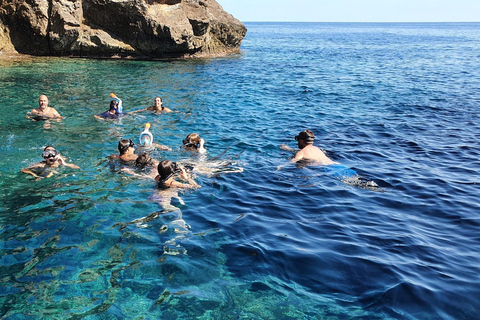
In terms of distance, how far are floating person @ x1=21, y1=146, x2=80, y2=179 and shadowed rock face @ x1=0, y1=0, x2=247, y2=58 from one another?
19989 mm

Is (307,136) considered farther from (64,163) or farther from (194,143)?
(64,163)

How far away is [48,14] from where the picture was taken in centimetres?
2556

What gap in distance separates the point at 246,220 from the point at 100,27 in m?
24.4

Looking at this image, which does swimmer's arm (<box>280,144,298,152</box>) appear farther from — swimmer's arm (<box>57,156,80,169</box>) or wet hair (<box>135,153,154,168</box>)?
swimmer's arm (<box>57,156,80,169</box>)

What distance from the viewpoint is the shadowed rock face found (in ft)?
83.4

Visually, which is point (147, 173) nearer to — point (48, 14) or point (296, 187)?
point (296, 187)

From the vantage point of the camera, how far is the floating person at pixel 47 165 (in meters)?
8.62

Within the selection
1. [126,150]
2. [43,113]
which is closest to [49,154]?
[126,150]

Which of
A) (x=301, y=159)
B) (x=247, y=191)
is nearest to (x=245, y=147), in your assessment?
(x=301, y=159)

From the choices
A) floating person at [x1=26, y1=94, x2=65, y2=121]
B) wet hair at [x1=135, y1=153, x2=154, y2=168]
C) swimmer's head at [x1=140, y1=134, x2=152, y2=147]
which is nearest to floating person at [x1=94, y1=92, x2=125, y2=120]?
floating person at [x1=26, y1=94, x2=65, y2=121]

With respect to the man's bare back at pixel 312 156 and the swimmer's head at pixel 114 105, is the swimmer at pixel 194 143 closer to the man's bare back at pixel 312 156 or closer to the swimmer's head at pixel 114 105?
the man's bare back at pixel 312 156

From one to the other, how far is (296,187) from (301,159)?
1.27 meters

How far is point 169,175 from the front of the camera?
7.94m

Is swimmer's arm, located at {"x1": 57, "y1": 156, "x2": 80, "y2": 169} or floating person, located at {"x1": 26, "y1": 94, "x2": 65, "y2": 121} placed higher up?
floating person, located at {"x1": 26, "y1": 94, "x2": 65, "y2": 121}
